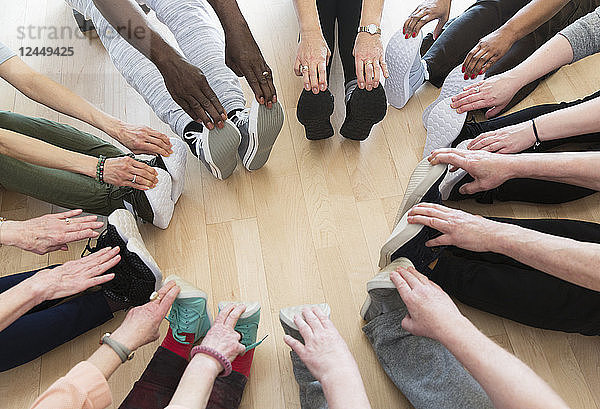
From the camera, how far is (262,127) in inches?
61.4

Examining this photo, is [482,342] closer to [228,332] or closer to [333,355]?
[333,355]

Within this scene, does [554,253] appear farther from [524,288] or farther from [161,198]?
[161,198]

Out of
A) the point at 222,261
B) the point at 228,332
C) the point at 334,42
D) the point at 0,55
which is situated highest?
the point at 0,55

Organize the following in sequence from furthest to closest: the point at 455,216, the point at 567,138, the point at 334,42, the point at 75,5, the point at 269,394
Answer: the point at 334,42 → the point at 75,5 → the point at 567,138 → the point at 269,394 → the point at 455,216

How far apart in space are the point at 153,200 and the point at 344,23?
867 mm

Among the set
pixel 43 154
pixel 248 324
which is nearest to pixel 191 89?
pixel 43 154

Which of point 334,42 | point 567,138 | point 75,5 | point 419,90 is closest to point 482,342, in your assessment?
point 567,138

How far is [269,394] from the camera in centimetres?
143

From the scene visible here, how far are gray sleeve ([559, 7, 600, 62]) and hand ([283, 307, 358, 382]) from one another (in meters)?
1.13

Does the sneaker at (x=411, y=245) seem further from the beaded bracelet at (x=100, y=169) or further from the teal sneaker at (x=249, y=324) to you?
the beaded bracelet at (x=100, y=169)

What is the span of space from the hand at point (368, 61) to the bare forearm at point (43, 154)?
80cm

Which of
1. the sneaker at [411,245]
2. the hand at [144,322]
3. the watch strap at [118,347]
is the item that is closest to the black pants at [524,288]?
the sneaker at [411,245]

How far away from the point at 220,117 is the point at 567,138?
3.33 feet

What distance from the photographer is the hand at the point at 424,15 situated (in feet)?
5.55
